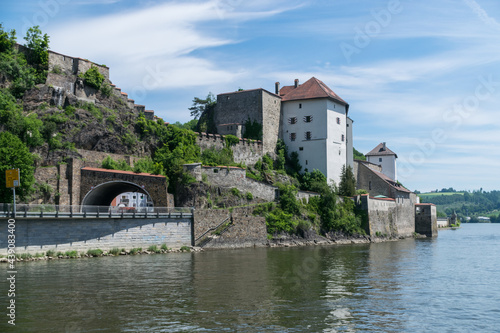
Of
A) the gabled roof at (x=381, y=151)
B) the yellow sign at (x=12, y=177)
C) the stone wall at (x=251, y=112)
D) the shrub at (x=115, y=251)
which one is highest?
the stone wall at (x=251, y=112)

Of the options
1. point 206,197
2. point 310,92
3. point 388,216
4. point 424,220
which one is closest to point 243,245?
point 206,197

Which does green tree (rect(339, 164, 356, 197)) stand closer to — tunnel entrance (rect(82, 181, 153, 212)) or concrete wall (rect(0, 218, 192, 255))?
concrete wall (rect(0, 218, 192, 255))

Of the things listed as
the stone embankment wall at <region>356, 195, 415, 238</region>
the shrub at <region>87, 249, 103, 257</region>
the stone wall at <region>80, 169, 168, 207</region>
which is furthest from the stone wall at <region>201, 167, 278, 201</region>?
the shrub at <region>87, 249, 103, 257</region>

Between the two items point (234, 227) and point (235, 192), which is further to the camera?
point (235, 192)

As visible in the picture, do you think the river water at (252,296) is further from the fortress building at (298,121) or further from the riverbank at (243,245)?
the fortress building at (298,121)

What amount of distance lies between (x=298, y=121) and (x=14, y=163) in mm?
40061

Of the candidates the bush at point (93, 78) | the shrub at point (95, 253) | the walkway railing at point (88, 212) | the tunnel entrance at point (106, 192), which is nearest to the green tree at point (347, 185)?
the walkway railing at point (88, 212)

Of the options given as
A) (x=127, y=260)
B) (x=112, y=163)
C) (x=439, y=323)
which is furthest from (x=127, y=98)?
(x=439, y=323)

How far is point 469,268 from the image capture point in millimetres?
35219

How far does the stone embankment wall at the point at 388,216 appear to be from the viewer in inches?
2539

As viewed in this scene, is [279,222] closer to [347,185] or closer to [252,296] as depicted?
[347,185]

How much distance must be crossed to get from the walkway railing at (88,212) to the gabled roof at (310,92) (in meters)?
29.4

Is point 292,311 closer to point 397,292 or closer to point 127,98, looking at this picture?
point 397,292

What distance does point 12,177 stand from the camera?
34.8 meters
